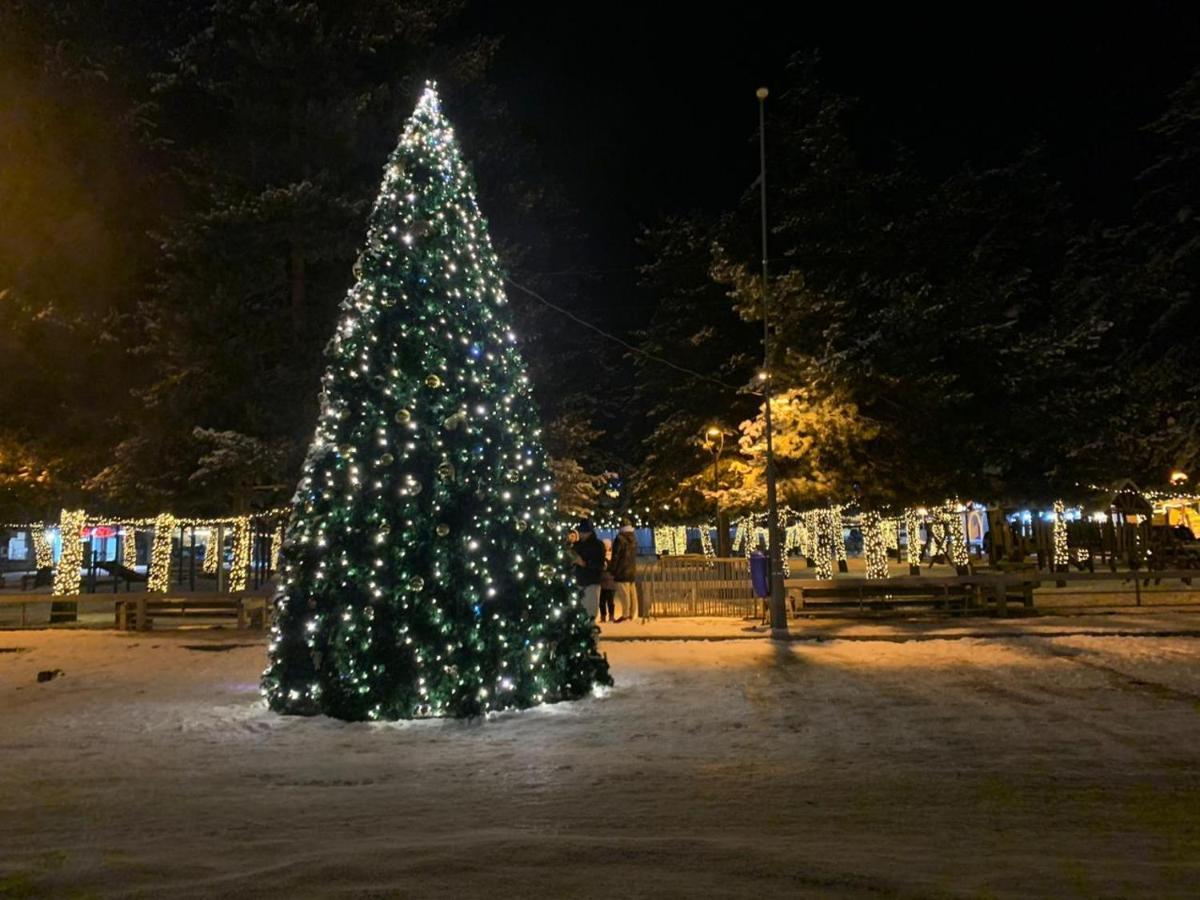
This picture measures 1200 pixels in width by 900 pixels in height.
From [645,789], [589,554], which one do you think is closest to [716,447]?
[589,554]

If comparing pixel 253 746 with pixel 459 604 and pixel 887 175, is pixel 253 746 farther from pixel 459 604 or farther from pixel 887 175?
pixel 887 175

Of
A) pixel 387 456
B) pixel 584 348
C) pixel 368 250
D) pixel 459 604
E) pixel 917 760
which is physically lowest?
pixel 917 760

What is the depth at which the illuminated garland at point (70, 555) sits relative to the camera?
25203 mm

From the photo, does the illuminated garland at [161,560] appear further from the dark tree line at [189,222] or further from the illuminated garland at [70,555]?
the illuminated garland at [70,555]

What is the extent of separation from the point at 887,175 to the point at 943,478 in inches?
425

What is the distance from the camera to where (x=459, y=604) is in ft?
35.2

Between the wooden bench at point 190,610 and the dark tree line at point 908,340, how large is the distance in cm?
1299

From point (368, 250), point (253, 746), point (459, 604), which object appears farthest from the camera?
point (368, 250)

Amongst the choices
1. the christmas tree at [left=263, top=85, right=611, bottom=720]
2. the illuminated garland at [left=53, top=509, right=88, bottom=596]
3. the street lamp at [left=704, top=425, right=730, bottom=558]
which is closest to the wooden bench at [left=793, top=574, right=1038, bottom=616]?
the street lamp at [left=704, top=425, right=730, bottom=558]

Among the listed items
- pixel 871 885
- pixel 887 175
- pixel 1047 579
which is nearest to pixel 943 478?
pixel 1047 579

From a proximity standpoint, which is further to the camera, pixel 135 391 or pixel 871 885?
pixel 135 391

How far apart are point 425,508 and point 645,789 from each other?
4.61 m

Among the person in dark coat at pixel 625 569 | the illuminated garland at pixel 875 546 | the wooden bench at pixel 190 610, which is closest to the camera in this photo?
the person in dark coat at pixel 625 569

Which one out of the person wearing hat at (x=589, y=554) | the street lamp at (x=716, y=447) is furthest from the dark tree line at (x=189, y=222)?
the person wearing hat at (x=589, y=554)
